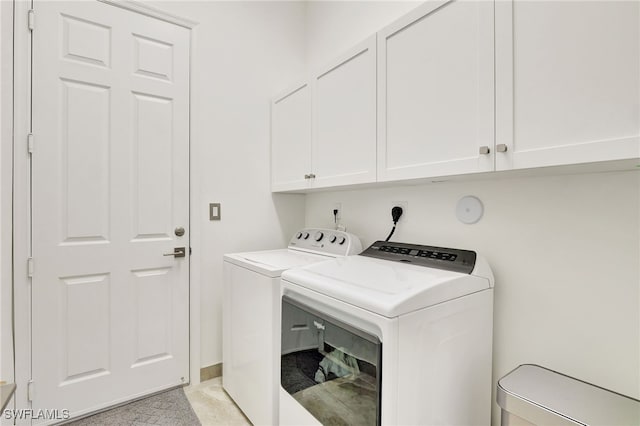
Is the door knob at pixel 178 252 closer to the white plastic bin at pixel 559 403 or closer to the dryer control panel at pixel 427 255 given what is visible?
the dryer control panel at pixel 427 255

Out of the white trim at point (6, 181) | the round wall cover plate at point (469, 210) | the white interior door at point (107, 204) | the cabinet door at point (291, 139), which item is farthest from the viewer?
the cabinet door at point (291, 139)

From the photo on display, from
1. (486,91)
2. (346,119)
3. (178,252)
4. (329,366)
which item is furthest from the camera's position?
(178,252)

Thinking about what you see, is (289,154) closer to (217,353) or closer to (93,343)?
(217,353)

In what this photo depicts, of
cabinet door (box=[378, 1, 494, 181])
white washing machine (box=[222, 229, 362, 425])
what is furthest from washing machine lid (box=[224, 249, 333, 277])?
cabinet door (box=[378, 1, 494, 181])

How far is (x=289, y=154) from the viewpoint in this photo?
220 cm

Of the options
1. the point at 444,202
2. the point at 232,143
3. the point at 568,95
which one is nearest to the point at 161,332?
the point at 232,143

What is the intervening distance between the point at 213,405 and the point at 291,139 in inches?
67.6

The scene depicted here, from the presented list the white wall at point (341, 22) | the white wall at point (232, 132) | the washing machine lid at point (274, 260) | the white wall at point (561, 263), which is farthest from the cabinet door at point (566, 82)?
the white wall at point (232, 132)

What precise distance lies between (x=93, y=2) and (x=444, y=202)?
2198 millimetres

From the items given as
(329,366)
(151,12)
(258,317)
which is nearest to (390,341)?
(329,366)

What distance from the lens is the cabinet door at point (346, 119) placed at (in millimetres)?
1565

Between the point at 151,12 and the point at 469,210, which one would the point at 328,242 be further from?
the point at 151,12

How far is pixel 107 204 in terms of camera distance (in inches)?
72.2

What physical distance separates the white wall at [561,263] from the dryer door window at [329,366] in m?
0.67
